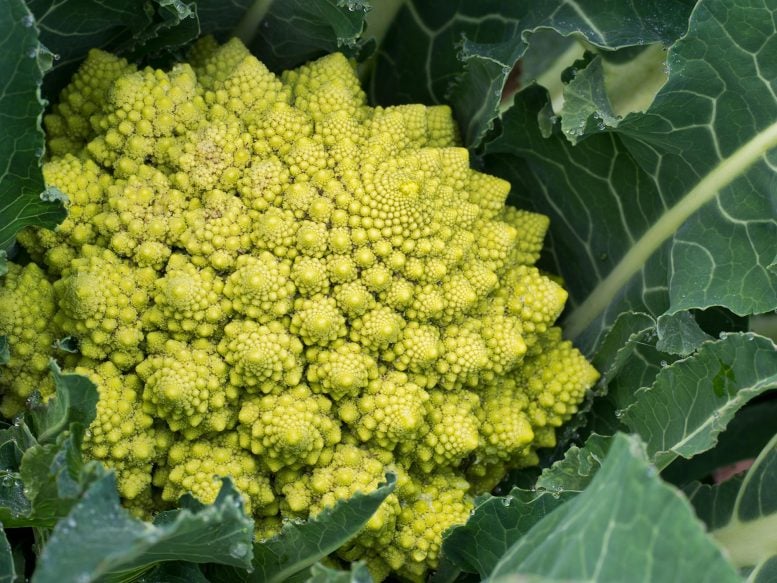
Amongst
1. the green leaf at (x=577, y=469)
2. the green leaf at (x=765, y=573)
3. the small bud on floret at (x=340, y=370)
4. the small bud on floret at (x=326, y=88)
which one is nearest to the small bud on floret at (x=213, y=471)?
the small bud on floret at (x=340, y=370)

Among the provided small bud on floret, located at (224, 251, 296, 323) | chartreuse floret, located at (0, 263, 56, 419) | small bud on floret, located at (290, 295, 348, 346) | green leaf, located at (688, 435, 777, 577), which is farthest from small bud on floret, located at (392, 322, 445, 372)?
green leaf, located at (688, 435, 777, 577)

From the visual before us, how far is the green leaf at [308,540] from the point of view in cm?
166

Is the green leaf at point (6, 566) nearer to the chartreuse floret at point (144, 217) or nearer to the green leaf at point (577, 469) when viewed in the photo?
the chartreuse floret at point (144, 217)

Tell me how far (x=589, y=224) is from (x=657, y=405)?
0.57 meters

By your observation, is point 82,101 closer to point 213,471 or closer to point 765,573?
point 213,471

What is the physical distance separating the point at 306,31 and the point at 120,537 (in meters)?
1.33

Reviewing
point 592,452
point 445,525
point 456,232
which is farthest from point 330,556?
point 456,232

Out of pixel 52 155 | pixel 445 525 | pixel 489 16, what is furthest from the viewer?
pixel 489 16

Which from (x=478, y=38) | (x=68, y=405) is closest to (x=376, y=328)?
(x=68, y=405)

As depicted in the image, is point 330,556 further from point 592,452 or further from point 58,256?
point 58,256

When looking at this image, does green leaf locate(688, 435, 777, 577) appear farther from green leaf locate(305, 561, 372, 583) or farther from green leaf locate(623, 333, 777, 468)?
green leaf locate(305, 561, 372, 583)

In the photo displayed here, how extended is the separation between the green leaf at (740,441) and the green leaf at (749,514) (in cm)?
31

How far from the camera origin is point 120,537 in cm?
137

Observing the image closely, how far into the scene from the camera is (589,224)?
7.68 ft
